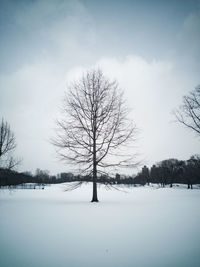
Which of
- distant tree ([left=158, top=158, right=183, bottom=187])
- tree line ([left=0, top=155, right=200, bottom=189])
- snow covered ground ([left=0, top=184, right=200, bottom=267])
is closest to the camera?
snow covered ground ([left=0, top=184, right=200, bottom=267])

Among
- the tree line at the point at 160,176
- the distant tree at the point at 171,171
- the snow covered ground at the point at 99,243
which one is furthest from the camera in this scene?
the distant tree at the point at 171,171

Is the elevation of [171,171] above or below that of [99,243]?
below

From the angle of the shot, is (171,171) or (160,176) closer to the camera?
(171,171)

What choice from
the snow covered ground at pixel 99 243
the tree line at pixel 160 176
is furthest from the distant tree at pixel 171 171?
the snow covered ground at pixel 99 243

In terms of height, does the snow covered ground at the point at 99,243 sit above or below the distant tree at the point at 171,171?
above

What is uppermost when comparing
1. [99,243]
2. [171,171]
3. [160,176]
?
[99,243]

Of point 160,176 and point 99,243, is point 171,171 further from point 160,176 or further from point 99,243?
point 99,243

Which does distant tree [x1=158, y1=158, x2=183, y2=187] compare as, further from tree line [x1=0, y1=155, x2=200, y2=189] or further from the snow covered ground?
the snow covered ground

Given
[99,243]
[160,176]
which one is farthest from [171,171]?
[99,243]

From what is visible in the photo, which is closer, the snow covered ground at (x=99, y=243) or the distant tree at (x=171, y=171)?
the snow covered ground at (x=99, y=243)

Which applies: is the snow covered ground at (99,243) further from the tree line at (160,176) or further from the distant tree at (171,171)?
the distant tree at (171,171)

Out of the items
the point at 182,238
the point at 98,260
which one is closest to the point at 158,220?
the point at 182,238

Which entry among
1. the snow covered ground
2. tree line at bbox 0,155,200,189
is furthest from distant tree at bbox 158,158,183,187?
the snow covered ground

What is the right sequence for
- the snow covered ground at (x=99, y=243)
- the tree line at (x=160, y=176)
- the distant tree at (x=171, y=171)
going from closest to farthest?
the snow covered ground at (x=99, y=243) → the tree line at (x=160, y=176) → the distant tree at (x=171, y=171)
